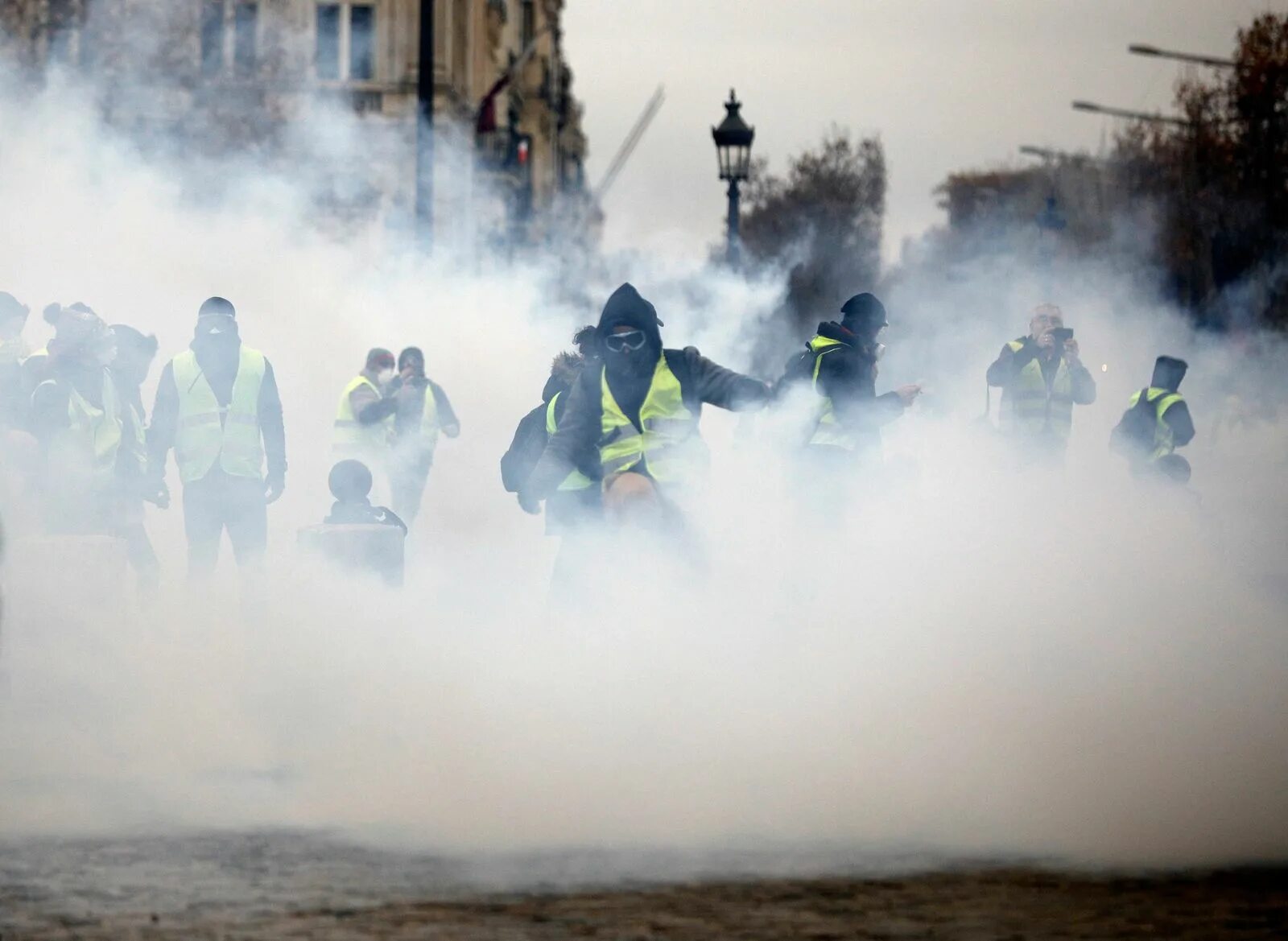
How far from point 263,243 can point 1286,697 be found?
14.7 m

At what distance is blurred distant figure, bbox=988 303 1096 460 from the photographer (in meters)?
16.1

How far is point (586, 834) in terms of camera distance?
21.2ft

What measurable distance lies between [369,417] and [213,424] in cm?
369

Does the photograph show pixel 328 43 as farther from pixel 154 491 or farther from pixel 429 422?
pixel 154 491

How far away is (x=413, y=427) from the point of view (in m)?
16.1

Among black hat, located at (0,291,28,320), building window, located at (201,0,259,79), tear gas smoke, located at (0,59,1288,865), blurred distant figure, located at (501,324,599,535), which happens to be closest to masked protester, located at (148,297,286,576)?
tear gas smoke, located at (0,59,1288,865)

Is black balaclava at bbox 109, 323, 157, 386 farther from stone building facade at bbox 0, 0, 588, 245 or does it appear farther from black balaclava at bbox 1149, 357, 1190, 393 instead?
stone building facade at bbox 0, 0, 588, 245

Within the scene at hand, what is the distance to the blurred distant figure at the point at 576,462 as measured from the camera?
30.0 feet

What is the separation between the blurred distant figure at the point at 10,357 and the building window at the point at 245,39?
19272mm

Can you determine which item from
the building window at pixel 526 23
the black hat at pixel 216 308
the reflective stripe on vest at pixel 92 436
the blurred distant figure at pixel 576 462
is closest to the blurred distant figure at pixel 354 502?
the reflective stripe on vest at pixel 92 436

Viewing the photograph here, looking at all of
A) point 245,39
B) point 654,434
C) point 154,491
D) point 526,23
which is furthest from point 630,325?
point 526,23

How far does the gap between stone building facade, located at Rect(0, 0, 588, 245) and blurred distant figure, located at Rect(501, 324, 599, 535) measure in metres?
12.3

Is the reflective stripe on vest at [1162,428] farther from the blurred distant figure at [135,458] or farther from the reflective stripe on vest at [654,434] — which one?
the reflective stripe on vest at [654,434]

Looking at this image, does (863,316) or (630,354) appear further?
(863,316)
